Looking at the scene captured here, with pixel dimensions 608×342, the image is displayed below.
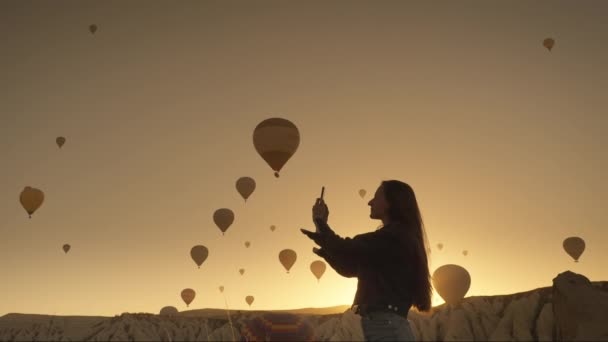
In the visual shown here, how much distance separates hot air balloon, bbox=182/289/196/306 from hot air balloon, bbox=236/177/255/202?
2025 centimetres

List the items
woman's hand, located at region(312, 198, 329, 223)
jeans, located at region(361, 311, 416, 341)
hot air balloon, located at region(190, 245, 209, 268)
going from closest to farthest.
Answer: jeans, located at region(361, 311, 416, 341) → woman's hand, located at region(312, 198, 329, 223) → hot air balloon, located at region(190, 245, 209, 268)

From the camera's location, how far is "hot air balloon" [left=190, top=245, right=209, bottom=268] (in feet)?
128

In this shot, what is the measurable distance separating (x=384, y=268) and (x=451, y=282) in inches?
1269

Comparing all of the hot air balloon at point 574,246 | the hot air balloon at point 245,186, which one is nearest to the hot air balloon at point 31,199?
the hot air balloon at point 245,186

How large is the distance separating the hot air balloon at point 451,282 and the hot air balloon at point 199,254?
16117 millimetres

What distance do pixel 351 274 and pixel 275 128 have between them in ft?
62.3

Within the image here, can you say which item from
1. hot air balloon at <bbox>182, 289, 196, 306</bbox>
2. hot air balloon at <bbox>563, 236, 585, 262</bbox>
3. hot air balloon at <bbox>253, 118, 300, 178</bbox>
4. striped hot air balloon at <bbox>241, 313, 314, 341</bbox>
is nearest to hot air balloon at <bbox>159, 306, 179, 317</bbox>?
hot air balloon at <bbox>182, 289, 196, 306</bbox>

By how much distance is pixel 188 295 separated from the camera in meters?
50.1

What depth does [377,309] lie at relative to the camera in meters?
4.18

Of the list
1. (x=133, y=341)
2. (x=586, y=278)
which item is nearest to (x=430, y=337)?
(x=586, y=278)

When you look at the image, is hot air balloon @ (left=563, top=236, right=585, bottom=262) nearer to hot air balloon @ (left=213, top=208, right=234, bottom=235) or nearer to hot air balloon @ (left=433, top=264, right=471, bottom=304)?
hot air balloon @ (left=433, top=264, right=471, bottom=304)

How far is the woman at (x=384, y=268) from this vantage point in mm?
4133

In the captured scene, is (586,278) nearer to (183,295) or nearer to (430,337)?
(430,337)

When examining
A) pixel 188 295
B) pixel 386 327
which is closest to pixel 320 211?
pixel 386 327
